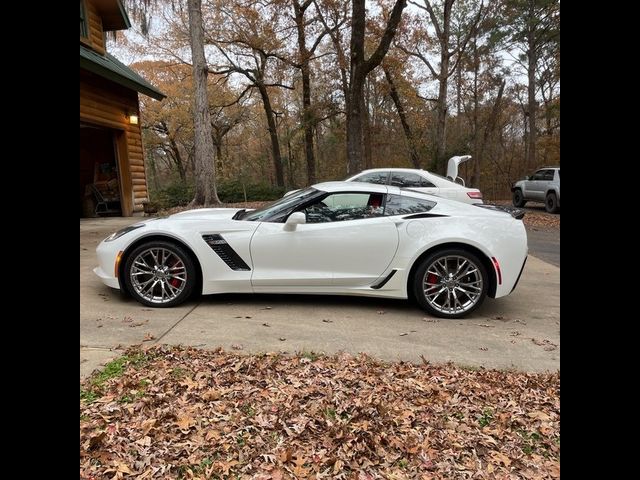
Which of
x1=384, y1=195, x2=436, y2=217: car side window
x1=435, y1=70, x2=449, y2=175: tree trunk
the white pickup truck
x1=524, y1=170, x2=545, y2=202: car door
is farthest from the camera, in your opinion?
x1=435, y1=70, x2=449, y2=175: tree trunk

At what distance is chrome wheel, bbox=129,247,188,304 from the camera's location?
426 cm

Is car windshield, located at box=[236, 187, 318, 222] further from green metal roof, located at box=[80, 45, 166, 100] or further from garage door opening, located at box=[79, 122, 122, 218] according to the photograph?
garage door opening, located at box=[79, 122, 122, 218]

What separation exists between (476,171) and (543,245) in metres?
15.9

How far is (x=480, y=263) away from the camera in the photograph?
4.25m

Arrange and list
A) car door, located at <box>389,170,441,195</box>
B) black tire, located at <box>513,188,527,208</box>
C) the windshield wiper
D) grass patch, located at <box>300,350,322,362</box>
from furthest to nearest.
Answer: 1. black tire, located at <box>513,188,527,208</box>
2. car door, located at <box>389,170,441,195</box>
3. the windshield wiper
4. grass patch, located at <box>300,350,322,362</box>

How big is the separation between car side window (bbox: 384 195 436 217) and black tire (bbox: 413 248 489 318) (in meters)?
0.50

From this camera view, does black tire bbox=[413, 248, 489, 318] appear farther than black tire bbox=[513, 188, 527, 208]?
Result: No

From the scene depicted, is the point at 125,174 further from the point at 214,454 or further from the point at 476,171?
the point at 476,171

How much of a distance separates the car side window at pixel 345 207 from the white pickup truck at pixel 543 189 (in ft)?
40.2

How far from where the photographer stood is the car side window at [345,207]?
4.42m

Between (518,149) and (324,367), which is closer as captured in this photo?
(324,367)

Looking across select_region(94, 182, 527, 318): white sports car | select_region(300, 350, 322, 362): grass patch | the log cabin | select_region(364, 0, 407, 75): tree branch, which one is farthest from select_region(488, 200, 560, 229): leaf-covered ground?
the log cabin

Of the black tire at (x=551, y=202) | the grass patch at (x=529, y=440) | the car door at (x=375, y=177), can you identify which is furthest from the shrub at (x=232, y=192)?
the grass patch at (x=529, y=440)
